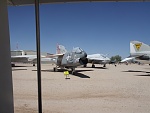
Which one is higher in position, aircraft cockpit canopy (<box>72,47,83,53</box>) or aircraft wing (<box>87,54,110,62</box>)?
aircraft cockpit canopy (<box>72,47,83,53</box>)

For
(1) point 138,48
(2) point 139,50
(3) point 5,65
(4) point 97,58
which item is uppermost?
(1) point 138,48

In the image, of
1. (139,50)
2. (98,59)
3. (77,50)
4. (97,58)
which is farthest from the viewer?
(97,58)

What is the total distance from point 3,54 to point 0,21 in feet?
1.94

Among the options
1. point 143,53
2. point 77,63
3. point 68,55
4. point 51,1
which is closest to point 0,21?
point 51,1

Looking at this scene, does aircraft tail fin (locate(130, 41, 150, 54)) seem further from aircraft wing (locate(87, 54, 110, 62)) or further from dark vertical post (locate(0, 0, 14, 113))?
dark vertical post (locate(0, 0, 14, 113))

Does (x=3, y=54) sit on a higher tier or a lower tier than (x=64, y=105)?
higher

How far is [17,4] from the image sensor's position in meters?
4.26

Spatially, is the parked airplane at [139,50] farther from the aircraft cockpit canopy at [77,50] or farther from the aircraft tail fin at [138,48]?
the aircraft cockpit canopy at [77,50]

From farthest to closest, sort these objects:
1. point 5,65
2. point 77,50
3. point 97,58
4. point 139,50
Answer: point 97,58, point 139,50, point 77,50, point 5,65

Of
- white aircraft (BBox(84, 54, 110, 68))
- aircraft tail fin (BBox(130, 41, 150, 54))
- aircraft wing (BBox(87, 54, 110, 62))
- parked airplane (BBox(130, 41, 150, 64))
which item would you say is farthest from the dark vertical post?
aircraft wing (BBox(87, 54, 110, 62))

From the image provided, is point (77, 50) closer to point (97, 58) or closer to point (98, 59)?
point (98, 59)

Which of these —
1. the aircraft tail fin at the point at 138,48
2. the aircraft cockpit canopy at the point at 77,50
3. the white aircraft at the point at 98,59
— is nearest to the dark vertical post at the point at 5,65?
the aircraft cockpit canopy at the point at 77,50

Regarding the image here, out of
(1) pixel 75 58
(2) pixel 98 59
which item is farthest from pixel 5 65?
(2) pixel 98 59

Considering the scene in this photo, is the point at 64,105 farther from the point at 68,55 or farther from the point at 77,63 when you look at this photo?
the point at 68,55
